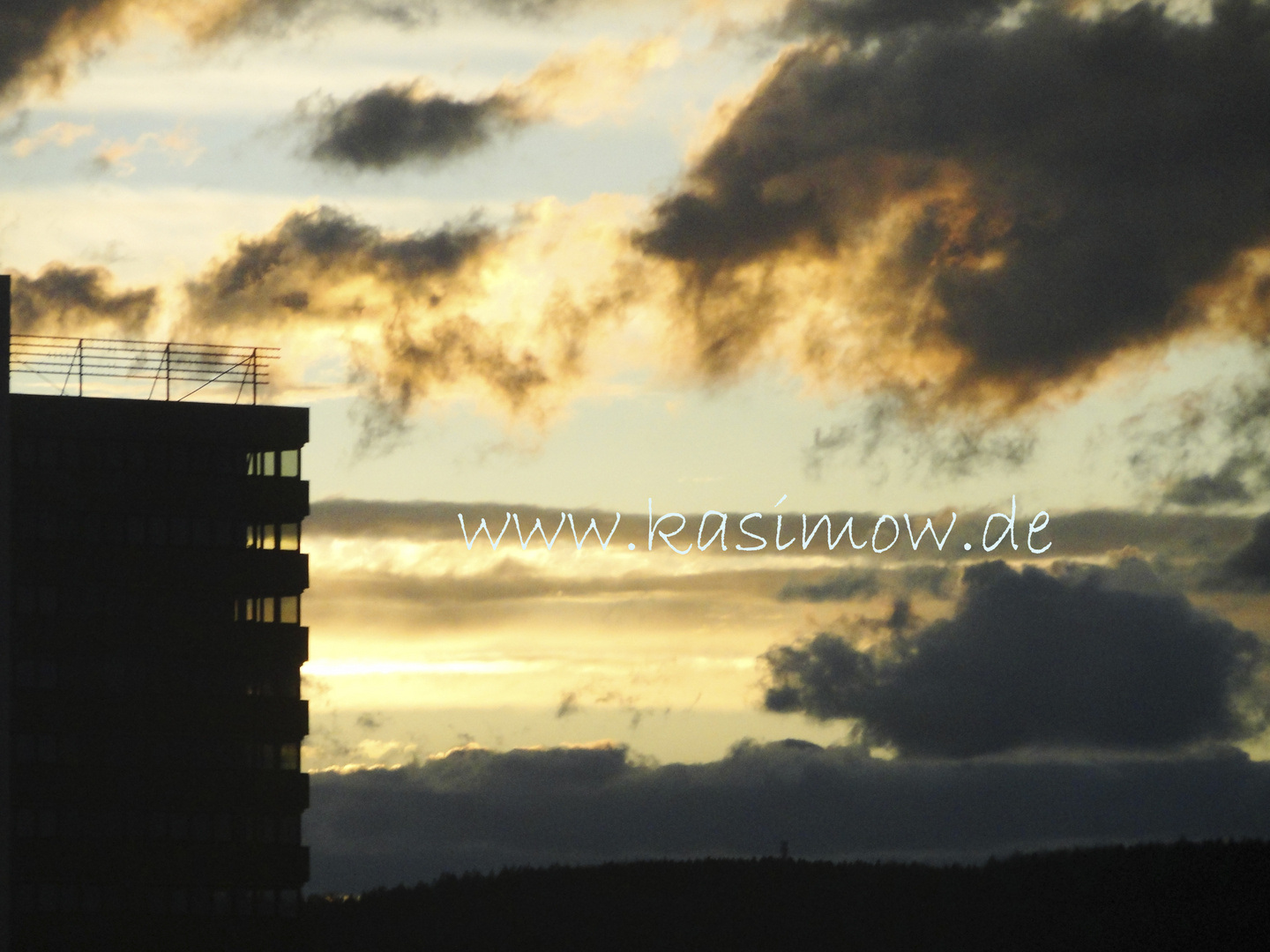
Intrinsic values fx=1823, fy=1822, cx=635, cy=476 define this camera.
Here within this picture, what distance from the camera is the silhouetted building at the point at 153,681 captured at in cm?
9175

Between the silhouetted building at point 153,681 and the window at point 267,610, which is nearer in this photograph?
the silhouetted building at point 153,681

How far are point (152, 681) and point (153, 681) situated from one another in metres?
0.05

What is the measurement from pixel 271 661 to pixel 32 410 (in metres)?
17.8

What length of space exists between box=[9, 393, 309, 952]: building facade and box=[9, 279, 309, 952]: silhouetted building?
9 centimetres

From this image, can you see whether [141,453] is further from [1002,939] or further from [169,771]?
[1002,939]

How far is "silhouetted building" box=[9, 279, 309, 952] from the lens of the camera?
91.8 meters

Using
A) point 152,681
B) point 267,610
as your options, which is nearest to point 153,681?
point 152,681

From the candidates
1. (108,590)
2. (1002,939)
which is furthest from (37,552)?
(1002,939)

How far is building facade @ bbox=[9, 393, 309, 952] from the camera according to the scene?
301 ft

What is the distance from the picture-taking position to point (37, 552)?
93062 mm

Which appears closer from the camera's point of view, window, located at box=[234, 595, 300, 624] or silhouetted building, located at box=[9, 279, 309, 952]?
silhouetted building, located at box=[9, 279, 309, 952]

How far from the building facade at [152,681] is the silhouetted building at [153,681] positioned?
9 centimetres

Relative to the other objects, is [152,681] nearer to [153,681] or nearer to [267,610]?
[153,681]

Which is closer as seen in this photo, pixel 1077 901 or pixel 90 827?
pixel 90 827
